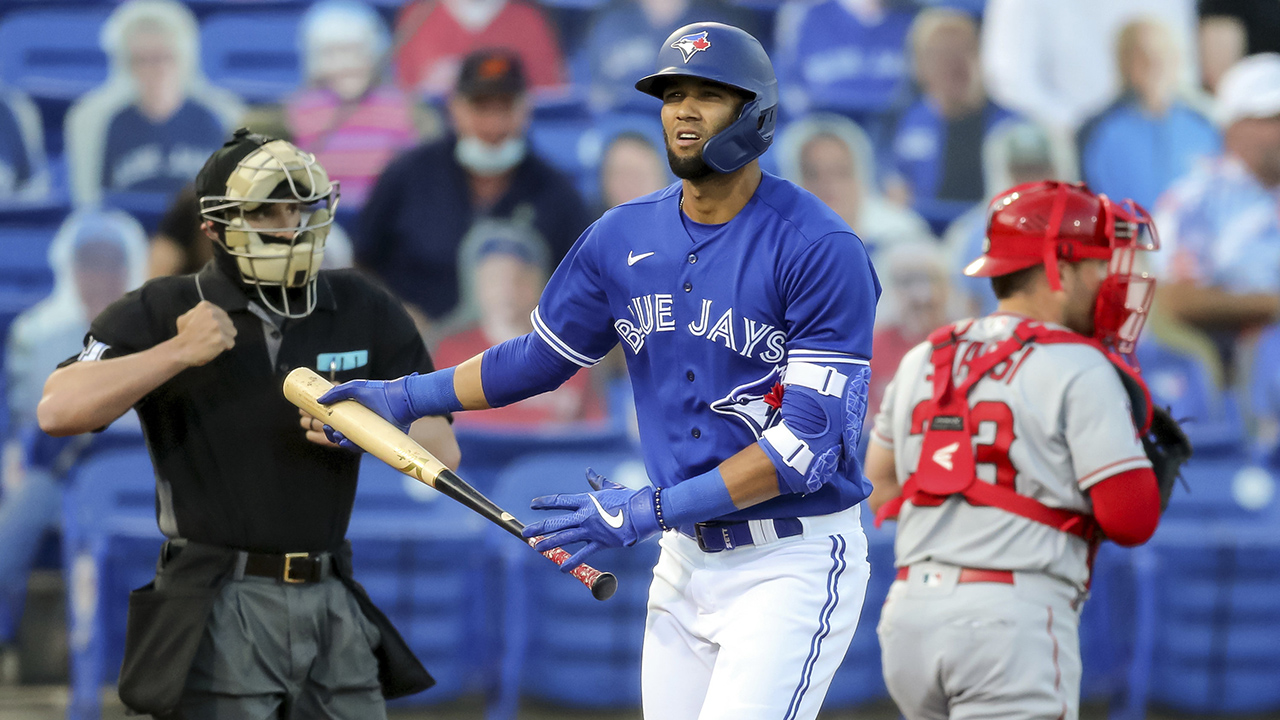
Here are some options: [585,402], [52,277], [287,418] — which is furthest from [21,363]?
[287,418]

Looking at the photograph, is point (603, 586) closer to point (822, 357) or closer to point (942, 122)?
point (822, 357)

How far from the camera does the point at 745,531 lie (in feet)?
A: 9.53

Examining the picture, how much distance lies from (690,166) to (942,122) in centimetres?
497

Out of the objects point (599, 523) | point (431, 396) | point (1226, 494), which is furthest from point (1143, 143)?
point (599, 523)

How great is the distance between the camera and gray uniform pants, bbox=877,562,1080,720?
3381 millimetres

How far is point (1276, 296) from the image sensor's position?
7.24m

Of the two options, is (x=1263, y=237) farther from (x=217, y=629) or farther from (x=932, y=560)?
(x=217, y=629)

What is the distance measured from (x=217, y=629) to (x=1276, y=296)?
246 inches

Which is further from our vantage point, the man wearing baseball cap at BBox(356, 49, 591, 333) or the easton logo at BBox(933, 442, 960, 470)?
the man wearing baseball cap at BBox(356, 49, 591, 333)

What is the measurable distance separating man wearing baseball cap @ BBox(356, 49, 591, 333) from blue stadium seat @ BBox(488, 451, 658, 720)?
1386mm

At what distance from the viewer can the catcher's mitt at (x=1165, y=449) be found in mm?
3748

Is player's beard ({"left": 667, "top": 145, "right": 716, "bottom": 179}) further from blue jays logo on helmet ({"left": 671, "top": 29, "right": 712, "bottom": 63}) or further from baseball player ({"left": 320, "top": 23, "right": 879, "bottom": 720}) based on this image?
blue jays logo on helmet ({"left": 671, "top": 29, "right": 712, "bottom": 63})

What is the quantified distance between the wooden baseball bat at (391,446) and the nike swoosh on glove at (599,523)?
0.11 ft

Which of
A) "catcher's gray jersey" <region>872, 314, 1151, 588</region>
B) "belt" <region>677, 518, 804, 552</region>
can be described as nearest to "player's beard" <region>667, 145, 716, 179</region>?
"belt" <region>677, 518, 804, 552</region>
